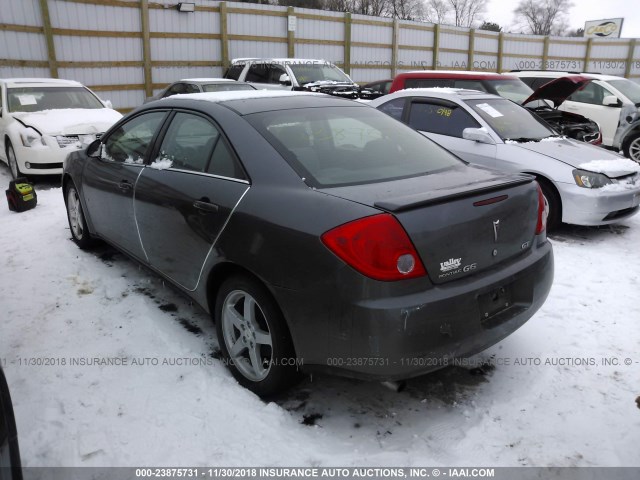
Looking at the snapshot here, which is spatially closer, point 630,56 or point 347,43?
point 347,43

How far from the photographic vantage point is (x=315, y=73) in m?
12.4

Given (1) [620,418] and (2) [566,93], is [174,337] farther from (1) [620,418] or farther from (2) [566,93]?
(2) [566,93]

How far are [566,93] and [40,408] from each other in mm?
8399

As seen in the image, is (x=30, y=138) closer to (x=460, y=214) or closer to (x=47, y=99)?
(x=47, y=99)

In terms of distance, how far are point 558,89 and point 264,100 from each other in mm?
6565

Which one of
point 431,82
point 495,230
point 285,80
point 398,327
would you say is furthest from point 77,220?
point 285,80

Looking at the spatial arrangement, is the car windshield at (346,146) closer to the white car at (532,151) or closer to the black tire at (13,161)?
the white car at (532,151)

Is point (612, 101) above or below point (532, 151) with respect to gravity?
above

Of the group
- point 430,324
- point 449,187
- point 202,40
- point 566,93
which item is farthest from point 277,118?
point 202,40

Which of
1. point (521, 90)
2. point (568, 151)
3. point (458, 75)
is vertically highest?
point (458, 75)

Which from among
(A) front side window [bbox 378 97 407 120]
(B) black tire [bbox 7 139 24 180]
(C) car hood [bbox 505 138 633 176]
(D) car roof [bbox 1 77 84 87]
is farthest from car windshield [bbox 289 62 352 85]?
(C) car hood [bbox 505 138 633 176]

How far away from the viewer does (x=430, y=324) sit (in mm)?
2281

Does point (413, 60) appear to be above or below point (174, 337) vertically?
above

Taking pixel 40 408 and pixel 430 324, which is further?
pixel 40 408
